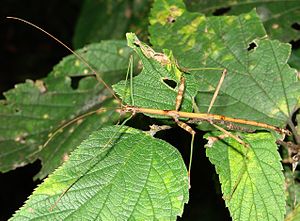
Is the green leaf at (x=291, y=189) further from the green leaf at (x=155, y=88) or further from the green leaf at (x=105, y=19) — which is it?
the green leaf at (x=105, y=19)

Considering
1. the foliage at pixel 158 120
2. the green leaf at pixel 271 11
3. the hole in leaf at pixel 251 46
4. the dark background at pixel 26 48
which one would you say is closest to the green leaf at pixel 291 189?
the foliage at pixel 158 120

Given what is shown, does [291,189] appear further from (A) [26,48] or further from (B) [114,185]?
(A) [26,48]

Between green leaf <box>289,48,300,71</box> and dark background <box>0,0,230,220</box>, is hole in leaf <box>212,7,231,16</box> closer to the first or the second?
green leaf <box>289,48,300,71</box>

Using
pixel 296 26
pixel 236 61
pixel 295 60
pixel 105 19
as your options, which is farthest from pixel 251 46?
pixel 105 19

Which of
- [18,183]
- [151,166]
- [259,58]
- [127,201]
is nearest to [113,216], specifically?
[127,201]

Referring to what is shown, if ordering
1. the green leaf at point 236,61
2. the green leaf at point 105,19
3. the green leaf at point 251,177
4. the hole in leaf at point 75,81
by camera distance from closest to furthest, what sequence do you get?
the green leaf at point 251,177
the green leaf at point 236,61
the hole in leaf at point 75,81
the green leaf at point 105,19

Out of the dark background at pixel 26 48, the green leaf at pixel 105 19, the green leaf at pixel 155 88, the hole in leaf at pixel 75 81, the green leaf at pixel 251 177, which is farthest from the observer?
the dark background at pixel 26 48

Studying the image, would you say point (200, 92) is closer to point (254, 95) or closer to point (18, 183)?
point (254, 95)
